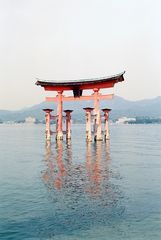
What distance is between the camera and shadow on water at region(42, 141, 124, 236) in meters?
11.7

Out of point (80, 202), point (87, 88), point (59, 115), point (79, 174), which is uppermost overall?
point (87, 88)

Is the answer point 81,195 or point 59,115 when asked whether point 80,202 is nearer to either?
point 81,195

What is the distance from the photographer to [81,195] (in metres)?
15.2

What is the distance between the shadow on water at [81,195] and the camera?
38.3ft

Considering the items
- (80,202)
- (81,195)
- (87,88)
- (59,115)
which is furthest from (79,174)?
(59,115)

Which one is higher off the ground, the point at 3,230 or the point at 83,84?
the point at 83,84

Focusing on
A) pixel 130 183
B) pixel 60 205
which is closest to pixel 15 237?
pixel 60 205

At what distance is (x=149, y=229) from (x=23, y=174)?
11526mm

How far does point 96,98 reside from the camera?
41.4 metres

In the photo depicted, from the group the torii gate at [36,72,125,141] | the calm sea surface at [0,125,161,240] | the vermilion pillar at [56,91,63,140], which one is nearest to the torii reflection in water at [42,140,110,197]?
the calm sea surface at [0,125,161,240]

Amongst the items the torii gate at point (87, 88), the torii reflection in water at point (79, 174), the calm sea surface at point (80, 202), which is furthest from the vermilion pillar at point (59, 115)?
the calm sea surface at point (80, 202)

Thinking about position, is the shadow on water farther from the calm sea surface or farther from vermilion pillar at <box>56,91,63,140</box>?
vermilion pillar at <box>56,91,63,140</box>

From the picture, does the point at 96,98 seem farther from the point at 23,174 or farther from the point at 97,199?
the point at 97,199

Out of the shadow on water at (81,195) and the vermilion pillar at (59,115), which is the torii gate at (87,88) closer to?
the vermilion pillar at (59,115)
